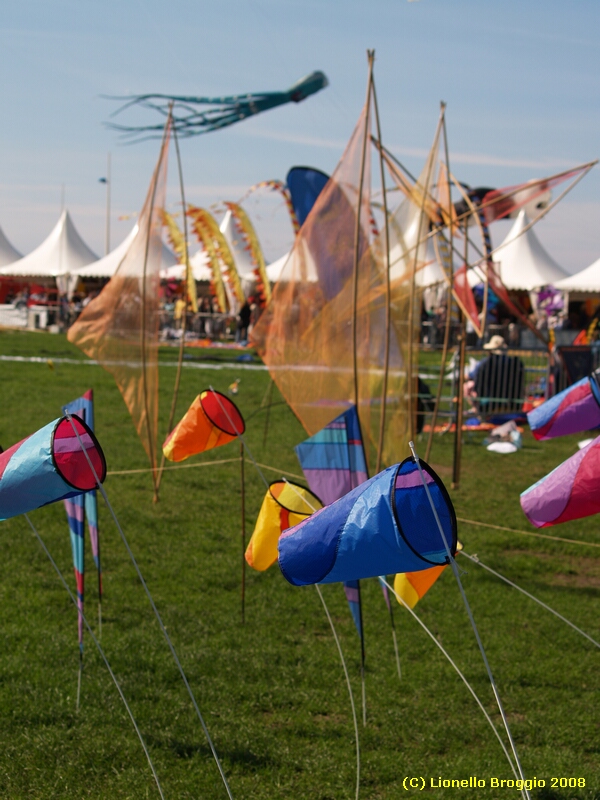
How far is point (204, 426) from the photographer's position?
512 centimetres

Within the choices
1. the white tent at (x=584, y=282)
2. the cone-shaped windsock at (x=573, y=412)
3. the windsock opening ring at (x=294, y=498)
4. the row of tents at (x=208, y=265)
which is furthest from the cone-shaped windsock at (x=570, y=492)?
the white tent at (x=584, y=282)

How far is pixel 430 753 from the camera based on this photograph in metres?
4.11

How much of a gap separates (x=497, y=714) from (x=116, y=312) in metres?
5.00

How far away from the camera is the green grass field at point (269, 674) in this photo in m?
3.90

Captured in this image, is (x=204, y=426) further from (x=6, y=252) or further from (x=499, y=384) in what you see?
(x=6, y=252)

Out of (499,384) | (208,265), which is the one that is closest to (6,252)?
(208,265)

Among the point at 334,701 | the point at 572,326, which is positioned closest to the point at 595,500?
the point at 334,701

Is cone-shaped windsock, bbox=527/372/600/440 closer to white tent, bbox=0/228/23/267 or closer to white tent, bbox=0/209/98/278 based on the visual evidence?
white tent, bbox=0/209/98/278

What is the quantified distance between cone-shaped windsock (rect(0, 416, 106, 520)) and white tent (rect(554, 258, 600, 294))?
26.0m

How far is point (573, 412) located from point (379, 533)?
2.49 m

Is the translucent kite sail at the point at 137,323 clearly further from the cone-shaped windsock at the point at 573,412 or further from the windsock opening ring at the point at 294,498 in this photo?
the cone-shaped windsock at the point at 573,412

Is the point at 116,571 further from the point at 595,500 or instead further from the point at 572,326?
the point at 572,326

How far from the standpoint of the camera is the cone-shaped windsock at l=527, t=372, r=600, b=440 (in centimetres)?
470

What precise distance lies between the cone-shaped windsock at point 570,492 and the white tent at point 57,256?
33.1 meters
